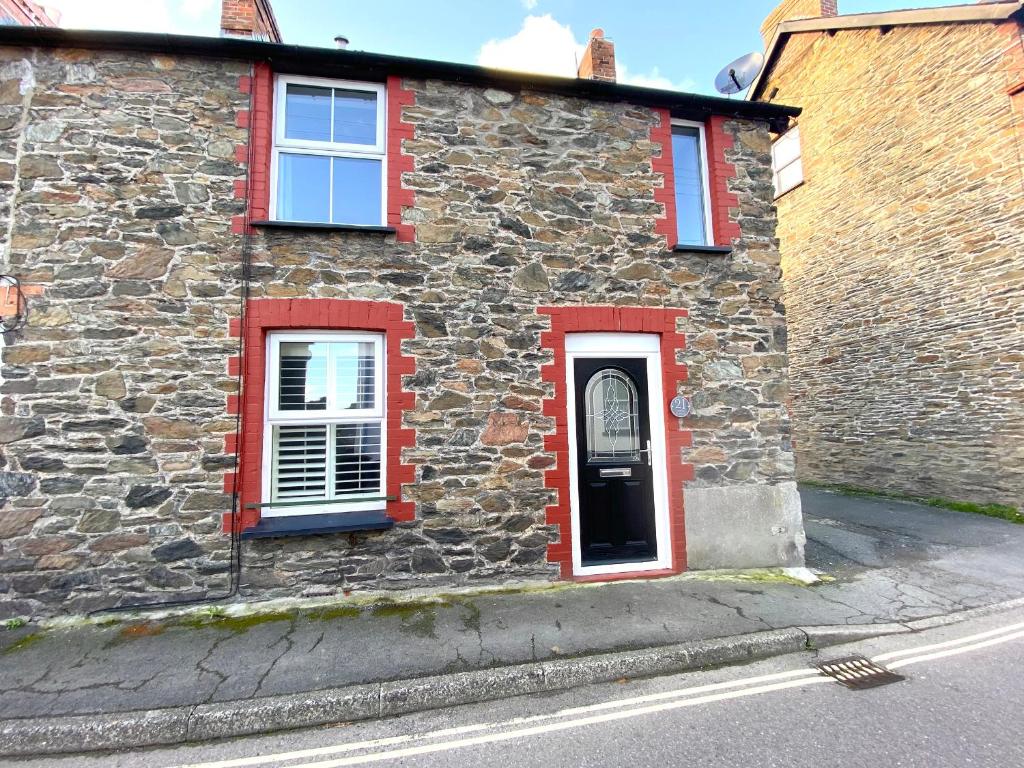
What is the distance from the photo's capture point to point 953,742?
2.75 metres

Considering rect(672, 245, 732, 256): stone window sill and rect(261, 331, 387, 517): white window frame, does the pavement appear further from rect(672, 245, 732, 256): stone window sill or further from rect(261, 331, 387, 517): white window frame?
rect(672, 245, 732, 256): stone window sill

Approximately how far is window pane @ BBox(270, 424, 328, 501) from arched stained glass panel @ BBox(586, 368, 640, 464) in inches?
117

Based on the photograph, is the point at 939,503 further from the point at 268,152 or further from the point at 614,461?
the point at 268,152

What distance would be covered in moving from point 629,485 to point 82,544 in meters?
5.54

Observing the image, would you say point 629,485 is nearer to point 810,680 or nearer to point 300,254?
point 810,680

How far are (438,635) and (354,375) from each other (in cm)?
268

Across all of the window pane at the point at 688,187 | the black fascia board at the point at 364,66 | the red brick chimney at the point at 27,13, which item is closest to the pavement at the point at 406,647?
the window pane at the point at 688,187

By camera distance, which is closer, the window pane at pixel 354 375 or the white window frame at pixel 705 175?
the window pane at pixel 354 375

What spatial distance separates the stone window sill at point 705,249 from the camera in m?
5.60

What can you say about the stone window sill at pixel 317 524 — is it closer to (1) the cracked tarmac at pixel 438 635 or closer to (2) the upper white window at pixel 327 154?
(1) the cracked tarmac at pixel 438 635

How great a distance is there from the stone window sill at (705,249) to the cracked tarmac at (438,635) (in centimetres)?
384

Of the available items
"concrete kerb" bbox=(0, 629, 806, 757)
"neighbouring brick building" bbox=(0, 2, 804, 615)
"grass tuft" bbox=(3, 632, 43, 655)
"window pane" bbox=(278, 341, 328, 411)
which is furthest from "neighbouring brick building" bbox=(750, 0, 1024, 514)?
"grass tuft" bbox=(3, 632, 43, 655)

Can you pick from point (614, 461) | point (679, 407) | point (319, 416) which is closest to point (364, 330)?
point (319, 416)

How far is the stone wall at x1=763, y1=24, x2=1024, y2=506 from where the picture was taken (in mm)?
8305
